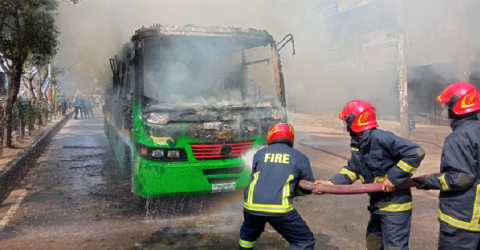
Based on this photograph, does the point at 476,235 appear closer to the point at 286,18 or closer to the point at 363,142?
the point at 363,142

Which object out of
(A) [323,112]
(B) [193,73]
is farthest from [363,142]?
(A) [323,112]

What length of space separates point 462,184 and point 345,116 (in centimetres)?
86

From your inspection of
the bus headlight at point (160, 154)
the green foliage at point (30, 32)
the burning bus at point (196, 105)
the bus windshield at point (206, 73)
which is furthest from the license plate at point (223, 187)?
the green foliage at point (30, 32)

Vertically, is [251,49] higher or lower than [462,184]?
higher

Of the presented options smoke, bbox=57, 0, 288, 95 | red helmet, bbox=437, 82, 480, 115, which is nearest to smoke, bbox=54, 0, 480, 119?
smoke, bbox=57, 0, 288, 95

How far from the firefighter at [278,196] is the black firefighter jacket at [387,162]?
441mm

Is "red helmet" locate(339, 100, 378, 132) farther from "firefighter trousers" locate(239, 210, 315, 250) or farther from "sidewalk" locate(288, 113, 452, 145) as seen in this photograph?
"sidewalk" locate(288, 113, 452, 145)

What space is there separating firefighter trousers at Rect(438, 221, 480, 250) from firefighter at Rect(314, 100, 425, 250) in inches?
9.7

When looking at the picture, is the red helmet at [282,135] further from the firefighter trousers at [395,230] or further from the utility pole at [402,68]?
the utility pole at [402,68]

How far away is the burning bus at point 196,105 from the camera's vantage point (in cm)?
464

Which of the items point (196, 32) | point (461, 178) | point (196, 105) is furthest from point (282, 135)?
point (196, 32)

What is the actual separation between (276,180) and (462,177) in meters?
1.12

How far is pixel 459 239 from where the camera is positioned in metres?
2.42

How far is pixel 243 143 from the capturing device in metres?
4.92
